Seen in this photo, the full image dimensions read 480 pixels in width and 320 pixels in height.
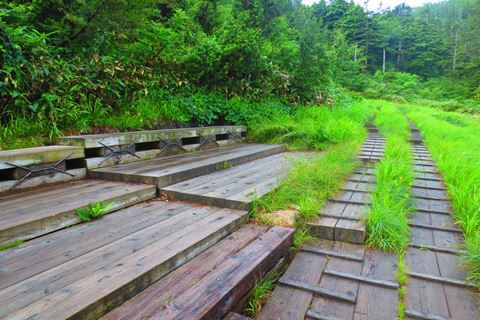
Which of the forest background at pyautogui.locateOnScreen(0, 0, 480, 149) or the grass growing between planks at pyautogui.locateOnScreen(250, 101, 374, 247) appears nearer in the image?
the grass growing between planks at pyautogui.locateOnScreen(250, 101, 374, 247)

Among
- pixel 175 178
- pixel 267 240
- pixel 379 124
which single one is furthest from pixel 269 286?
pixel 379 124

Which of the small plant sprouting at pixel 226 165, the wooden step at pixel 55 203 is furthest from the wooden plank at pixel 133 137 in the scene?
the small plant sprouting at pixel 226 165

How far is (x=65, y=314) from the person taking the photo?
102cm

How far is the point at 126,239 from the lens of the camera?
1691mm

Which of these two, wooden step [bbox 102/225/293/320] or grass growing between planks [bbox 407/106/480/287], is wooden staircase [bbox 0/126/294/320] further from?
grass growing between planks [bbox 407/106/480/287]

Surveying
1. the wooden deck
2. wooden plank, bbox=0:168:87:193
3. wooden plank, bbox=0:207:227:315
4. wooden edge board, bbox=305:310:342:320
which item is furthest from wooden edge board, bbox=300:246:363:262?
wooden plank, bbox=0:168:87:193

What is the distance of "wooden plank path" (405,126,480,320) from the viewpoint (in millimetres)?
1416

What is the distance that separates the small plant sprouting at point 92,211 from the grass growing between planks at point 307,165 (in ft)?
3.40

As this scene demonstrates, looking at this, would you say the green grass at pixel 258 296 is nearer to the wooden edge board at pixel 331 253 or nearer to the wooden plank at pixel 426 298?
the wooden edge board at pixel 331 253

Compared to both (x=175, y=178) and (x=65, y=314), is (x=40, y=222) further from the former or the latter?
(x=175, y=178)

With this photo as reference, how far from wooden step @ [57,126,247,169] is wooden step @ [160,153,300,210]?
35.4 inches

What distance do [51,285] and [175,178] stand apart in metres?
1.61

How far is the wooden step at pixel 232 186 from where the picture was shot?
7.53ft

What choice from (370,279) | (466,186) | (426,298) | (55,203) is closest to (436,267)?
(426,298)
